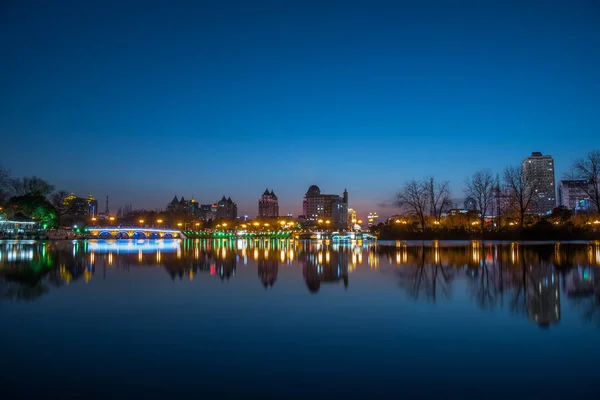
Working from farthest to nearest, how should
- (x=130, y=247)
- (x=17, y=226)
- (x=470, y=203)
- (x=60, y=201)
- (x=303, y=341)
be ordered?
(x=60, y=201) → (x=470, y=203) → (x=17, y=226) → (x=130, y=247) → (x=303, y=341)

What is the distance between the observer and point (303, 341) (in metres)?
6.66

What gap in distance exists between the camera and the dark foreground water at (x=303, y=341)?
4.83 meters

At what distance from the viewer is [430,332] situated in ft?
23.4

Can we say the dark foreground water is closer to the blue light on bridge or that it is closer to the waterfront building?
the blue light on bridge

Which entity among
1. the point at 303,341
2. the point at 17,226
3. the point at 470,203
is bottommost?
the point at 303,341

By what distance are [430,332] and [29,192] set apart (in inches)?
3801

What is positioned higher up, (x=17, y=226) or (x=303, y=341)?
(x=17, y=226)

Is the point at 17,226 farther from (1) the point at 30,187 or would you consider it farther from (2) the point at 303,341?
(2) the point at 303,341

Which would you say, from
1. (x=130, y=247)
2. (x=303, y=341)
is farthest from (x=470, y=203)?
(x=303, y=341)

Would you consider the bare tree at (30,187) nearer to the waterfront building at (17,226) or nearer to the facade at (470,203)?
the waterfront building at (17,226)

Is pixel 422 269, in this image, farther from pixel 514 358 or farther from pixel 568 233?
pixel 568 233

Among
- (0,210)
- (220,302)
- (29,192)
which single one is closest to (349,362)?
(220,302)

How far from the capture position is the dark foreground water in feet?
15.9

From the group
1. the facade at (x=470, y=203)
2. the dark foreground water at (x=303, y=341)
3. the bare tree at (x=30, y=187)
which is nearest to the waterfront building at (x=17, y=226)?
the bare tree at (x=30, y=187)
